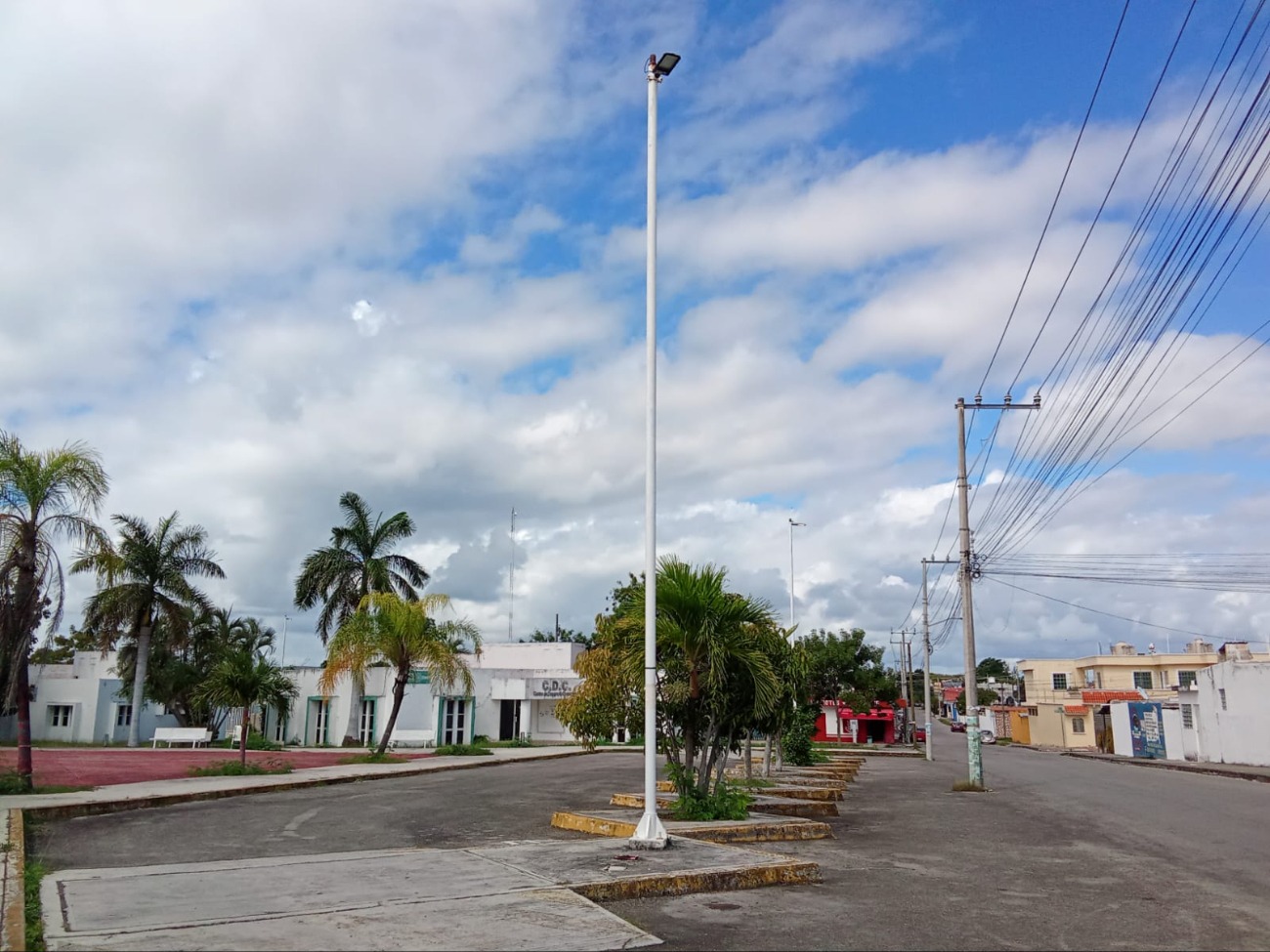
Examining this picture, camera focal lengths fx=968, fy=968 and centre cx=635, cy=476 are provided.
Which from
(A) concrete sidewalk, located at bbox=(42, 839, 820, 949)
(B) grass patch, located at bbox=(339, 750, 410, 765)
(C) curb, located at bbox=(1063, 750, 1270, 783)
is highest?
(A) concrete sidewalk, located at bbox=(42, 839, 820, 949)

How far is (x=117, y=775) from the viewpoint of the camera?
22.2 m

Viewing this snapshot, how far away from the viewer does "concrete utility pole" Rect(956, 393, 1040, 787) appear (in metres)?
24.0

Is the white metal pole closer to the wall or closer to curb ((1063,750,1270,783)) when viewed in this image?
curb ((1063,750,1270,783))

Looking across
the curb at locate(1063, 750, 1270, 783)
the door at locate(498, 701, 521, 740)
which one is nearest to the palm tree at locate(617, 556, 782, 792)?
the curb at locate(1063, 750, 1270, 783)

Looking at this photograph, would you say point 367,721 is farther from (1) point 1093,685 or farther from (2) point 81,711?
(1) point 1093,685

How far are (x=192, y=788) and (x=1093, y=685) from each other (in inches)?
3242

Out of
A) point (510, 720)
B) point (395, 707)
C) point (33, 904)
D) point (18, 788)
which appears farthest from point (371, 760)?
point (33, 904)

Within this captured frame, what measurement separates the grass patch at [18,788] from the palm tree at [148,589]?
20484 millimetres

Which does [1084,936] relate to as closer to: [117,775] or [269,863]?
[269,863]

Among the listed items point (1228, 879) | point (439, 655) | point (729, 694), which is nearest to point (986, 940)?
point (1228, 879)

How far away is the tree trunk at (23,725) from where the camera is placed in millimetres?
17422

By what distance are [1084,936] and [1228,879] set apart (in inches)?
174

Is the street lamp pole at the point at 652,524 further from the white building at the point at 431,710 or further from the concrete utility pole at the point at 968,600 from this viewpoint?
the white building at the point at 431,710

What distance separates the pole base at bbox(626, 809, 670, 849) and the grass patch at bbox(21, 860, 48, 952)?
18.1ft
